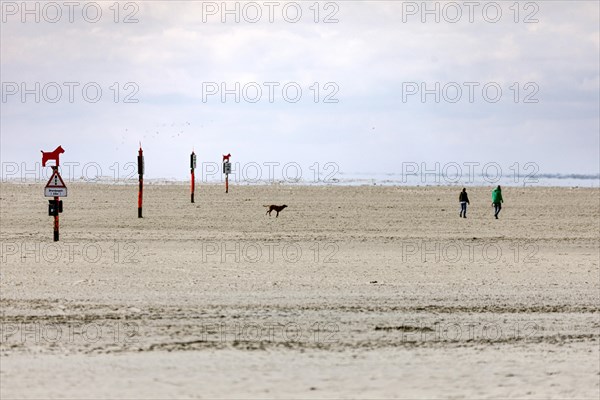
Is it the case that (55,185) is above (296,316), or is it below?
above

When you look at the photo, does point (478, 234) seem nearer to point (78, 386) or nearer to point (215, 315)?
point (215, 315)

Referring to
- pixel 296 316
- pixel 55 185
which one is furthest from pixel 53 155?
pixel 296 316

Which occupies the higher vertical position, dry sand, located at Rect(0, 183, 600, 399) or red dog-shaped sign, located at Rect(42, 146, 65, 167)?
red dog-shaped sign, located at Rect(42, 146, 65, 167)

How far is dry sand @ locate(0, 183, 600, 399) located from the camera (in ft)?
29.8

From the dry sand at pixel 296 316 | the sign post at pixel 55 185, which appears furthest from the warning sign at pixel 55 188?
the dry sand at pixel 296 316

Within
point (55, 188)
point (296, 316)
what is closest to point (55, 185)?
point (55, 188)

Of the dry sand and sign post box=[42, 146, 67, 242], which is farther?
sign post box=[42, 146, 67, 242]

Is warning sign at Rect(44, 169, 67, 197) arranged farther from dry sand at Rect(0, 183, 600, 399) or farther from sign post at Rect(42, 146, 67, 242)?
dry sand at Rect(0, 183, 600, 399)

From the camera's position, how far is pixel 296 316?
1249 cm

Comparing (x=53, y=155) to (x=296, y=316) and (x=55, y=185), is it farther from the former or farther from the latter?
(x=296, y=316)

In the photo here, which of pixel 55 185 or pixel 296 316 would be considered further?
pixel 55 185

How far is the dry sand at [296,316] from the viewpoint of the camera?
358 inches

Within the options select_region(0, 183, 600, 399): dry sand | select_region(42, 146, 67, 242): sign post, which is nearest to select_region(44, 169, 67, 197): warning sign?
select_region(42, 146, 67, 242): sign post

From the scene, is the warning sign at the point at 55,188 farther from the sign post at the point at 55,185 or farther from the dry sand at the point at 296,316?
the dry sand at the point at 296,316
